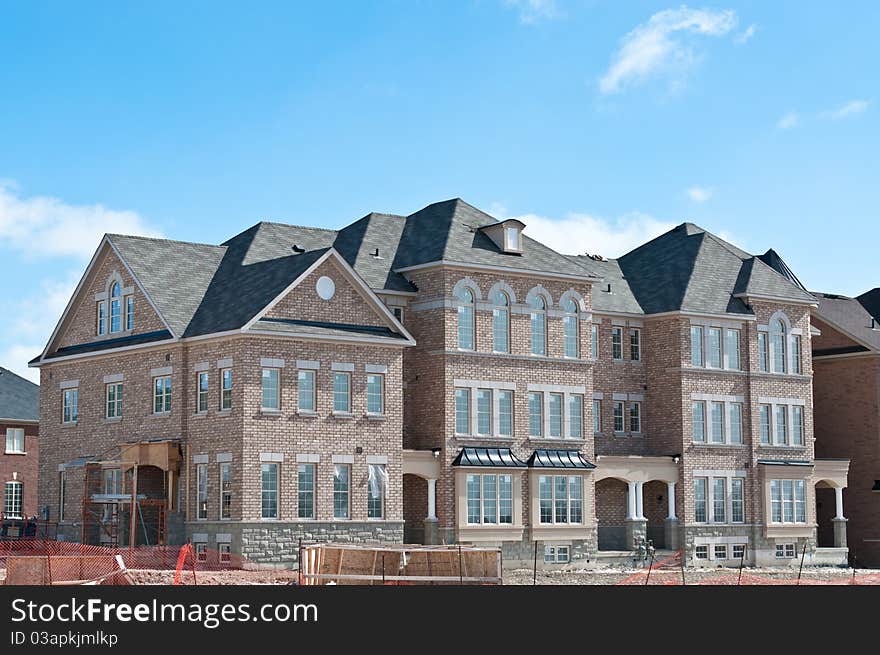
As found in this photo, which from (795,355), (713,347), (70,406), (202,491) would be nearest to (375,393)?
(202,491)

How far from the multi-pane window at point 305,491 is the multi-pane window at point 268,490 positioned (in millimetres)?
796

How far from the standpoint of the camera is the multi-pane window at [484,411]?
5675 centimetres

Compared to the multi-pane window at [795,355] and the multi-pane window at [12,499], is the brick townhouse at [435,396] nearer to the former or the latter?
the multi-pane window at [795,355]

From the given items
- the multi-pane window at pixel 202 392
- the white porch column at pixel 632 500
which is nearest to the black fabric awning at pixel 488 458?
the white porch column at pixel 632 500

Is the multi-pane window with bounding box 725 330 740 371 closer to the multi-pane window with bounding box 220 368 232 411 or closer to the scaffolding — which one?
the multi-pane window with bounding box 220 368 232 411

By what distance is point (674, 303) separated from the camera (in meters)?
63.7

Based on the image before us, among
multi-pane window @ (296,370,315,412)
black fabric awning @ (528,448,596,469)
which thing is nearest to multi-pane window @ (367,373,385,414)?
multi-pane window @ (296,370,315,412)

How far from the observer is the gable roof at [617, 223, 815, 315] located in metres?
64.4

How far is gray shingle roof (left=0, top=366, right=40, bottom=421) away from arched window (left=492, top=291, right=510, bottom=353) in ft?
99.5

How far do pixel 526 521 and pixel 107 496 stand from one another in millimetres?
15545

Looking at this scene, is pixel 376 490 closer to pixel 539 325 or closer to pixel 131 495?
pixel 131 495
